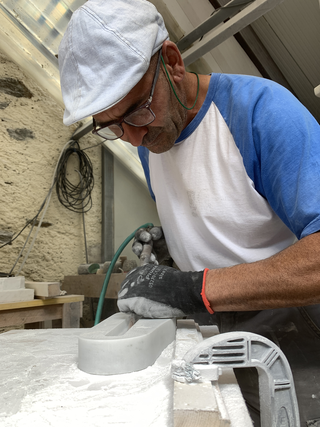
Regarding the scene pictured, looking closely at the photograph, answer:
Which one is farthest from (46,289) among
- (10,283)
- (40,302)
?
(10,283)

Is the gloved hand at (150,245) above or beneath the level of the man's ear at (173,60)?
beneath

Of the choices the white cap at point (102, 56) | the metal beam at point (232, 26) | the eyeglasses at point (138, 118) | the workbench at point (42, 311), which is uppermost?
the white cap at point (102, 56)

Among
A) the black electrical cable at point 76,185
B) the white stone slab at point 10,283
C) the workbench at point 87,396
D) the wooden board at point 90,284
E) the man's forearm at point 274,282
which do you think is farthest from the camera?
the black electrical cable at point 76,185

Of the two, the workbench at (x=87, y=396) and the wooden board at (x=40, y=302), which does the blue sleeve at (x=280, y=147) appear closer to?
the workbench at (x=87, y=396)

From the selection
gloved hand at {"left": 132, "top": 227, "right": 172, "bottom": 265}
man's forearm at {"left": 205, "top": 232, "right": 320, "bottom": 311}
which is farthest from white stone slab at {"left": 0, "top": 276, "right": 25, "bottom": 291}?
man's forearm at {"left": 205, "top": 232, "right": 320, "bottom": 311}

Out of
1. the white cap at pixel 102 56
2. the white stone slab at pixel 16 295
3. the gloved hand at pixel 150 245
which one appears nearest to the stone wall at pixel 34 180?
the white stone slab at pixel 16 295

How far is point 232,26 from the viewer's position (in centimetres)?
204

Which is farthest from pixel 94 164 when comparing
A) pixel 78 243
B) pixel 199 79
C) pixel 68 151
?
pixel 199 79

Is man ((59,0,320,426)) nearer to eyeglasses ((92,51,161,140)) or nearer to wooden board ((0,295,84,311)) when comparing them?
eyeglasses ((92,51,161,140))

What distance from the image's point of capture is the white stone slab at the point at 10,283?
205cm

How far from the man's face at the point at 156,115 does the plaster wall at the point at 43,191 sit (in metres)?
2.50

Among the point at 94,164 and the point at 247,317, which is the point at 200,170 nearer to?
the point at 247,317

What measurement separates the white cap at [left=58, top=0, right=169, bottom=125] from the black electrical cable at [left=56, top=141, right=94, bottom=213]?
105 inches

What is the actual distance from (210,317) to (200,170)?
55 cm
